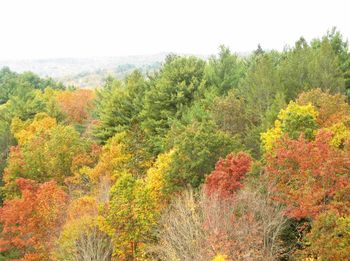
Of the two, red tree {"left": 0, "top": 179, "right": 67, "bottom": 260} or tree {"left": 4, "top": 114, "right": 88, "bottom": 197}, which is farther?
tree {"left": 4, "top": 114, "right": 88, "bottom": 197}

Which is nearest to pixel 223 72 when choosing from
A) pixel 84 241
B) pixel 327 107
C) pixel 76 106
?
pixel 327 107

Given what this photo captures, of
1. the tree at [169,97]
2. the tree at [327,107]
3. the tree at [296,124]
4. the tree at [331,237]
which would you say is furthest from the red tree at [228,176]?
the tree at [169,97]

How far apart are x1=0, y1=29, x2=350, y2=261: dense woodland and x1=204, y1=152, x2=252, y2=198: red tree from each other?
8 centimetres

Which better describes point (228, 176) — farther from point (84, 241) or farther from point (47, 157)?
point (47, 157)

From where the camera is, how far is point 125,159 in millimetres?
42344

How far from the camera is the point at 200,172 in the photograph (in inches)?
1261

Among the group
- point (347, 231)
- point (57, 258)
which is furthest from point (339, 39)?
point (57, 258)

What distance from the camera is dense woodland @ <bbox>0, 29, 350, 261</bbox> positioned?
23000mm

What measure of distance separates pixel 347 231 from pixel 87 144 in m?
32.5

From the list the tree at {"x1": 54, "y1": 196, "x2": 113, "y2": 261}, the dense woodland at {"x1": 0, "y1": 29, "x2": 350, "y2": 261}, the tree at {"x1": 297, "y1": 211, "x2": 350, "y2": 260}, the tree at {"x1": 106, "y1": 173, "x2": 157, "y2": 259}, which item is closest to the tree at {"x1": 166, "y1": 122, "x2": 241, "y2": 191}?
the dense woodland at {"x1": 0, "y1": 29, "x2": 350, "y2": 261}

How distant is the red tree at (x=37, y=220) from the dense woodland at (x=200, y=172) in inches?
3.4

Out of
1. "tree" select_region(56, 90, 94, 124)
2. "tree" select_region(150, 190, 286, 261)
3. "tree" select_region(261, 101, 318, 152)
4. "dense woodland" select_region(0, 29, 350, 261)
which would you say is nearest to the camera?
"tree" select_region(150, 190, 286, 261)

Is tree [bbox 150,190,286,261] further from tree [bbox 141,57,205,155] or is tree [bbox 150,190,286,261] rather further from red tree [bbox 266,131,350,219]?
tree [bbox 141,57,205,155]

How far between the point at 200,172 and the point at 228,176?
4.21 meters
